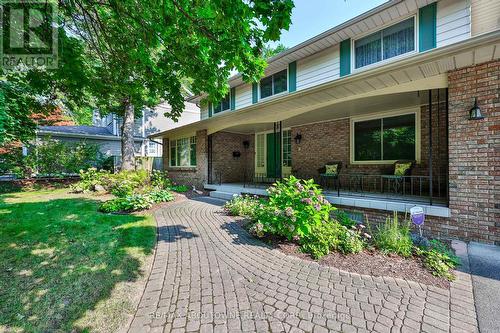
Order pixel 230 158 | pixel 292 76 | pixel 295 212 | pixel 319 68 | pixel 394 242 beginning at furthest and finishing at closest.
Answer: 1. pixel 230 158
2. pixel 292 76
3. pixel 319 68
4. pixel 295 212
5. pixel 394 242

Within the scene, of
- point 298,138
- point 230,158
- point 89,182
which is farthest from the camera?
point 230,158

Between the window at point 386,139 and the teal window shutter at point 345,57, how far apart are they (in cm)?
185

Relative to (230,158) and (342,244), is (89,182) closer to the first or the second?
(230,158)

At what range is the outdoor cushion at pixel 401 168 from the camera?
6.21 m

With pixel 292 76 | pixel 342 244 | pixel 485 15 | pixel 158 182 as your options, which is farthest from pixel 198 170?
pixel 485 15

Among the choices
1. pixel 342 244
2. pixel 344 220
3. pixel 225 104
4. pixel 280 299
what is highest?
pixel 225 104

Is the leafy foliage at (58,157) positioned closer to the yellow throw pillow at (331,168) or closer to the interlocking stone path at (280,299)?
the interlocking stone path at (280,299)

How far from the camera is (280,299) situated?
2535 mm

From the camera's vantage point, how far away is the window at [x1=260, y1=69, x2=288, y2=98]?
376 inches

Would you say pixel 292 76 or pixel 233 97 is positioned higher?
pixel 292 76

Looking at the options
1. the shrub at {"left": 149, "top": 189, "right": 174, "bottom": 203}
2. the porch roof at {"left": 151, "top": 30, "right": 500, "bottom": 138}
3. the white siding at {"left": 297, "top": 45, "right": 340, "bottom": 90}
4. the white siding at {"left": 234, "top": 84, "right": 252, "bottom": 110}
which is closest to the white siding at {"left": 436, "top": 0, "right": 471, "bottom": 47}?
the white siding at {"left": 297, "top": 45, "right": 340, "bottom": 90}

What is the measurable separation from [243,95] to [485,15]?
28.4ft

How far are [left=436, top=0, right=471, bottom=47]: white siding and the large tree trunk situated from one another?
1332 centimetres

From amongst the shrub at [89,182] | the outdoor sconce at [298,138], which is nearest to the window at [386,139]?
the outdoor sconce at [298,138]
